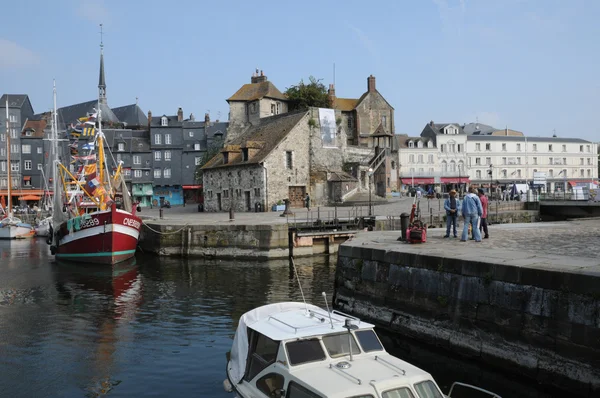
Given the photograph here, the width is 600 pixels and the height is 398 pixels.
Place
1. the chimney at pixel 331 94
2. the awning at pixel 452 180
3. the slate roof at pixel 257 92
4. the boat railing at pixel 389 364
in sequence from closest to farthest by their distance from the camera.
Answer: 1. the boat railing at pixel 389 364
2. the slate roof at pixel 257 92
3. the chimney at pixel 331 94
4. the awning at pixel 452 180

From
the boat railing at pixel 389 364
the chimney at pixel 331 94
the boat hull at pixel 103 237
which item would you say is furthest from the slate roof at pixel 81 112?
the boat railing at pixel 389 364

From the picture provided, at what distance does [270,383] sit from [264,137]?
44.5m

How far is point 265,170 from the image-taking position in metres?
46.3

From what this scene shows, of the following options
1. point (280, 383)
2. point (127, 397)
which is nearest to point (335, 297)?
point (127, 397)

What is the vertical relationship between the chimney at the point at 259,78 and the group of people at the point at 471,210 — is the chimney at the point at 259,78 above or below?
above

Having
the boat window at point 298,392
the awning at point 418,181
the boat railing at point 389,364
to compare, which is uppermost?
the awning at point 418,181

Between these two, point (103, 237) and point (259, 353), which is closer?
point (259, 353)

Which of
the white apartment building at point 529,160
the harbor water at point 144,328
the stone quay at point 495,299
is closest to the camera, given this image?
the stone quay at point 495,299

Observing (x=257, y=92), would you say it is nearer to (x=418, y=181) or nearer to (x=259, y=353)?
(x=418, y=181)

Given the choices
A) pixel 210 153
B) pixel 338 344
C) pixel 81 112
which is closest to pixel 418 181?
pixel 210 153

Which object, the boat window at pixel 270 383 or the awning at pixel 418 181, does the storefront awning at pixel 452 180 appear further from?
the boat window at pixel 270 383

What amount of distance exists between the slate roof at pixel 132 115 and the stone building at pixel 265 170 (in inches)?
1642

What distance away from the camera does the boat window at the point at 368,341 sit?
8.77 m

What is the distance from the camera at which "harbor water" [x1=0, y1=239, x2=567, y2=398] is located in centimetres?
1158
